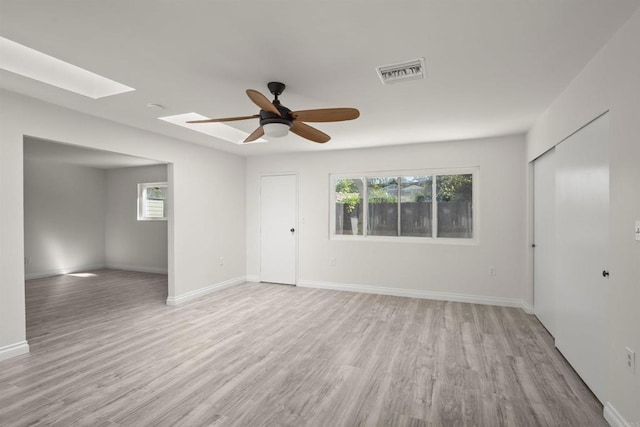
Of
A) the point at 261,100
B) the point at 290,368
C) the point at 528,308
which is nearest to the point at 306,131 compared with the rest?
the point at 261,100

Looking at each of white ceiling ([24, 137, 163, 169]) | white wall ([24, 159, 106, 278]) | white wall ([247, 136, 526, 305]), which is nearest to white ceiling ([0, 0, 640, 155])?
white wall ([247, 136, 526, 305])

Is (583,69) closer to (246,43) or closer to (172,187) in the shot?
(246,43)

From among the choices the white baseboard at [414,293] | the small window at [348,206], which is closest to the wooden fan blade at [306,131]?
the small window at [348,206]

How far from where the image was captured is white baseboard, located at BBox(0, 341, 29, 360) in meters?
2.78

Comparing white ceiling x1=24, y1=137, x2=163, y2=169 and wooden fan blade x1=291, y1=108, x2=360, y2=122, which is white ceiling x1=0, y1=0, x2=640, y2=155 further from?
white ceiling x1=24, y1=137, x2=163, y2=169

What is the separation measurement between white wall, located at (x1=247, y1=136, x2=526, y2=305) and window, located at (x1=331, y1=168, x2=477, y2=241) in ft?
0.58

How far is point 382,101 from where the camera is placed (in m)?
3.05

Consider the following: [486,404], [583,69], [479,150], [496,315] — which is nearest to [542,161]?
[479,150]

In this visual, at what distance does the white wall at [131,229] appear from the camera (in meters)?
7.26

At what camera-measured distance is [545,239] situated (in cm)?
358

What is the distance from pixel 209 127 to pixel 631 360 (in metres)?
4.67

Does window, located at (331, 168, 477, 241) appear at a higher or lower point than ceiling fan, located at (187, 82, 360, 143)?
lower

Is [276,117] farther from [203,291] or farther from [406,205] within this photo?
[203,291]

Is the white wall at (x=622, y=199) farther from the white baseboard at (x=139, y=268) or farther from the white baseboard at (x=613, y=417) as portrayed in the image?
the white baseboard at (x=139, y=268)
